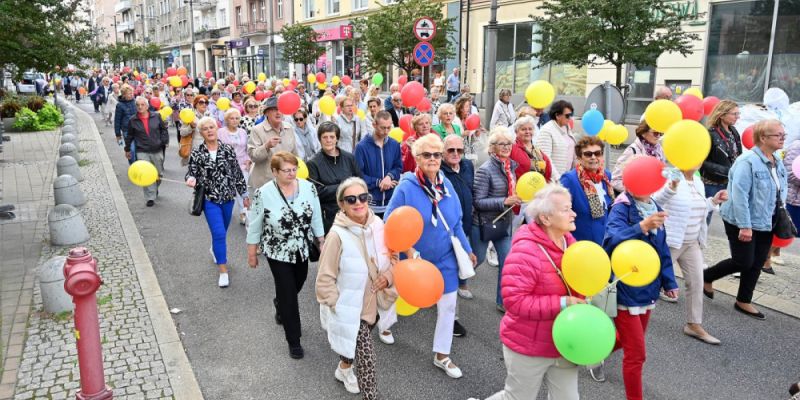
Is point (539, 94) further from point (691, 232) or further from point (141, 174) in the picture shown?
point (141, 174)

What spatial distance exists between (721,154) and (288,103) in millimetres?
5168

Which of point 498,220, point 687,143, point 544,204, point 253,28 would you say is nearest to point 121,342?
point 498,220

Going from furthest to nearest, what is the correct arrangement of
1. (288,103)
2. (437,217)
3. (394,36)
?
(394,36)
(288,103)
(437,217)

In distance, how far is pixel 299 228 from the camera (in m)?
4.73

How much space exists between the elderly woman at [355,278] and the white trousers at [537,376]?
3.32 feet

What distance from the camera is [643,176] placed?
3.73 metres

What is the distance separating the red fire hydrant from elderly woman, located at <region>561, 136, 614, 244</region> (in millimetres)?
3518

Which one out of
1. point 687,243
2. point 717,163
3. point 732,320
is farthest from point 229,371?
point 717,163

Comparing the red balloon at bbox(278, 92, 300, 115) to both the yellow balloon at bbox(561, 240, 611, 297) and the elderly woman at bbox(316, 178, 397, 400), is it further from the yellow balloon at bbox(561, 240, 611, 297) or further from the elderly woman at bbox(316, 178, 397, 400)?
the yellow balloon at bbox(561, 240, 611, 297)

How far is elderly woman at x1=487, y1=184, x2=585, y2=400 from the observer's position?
10.0ft

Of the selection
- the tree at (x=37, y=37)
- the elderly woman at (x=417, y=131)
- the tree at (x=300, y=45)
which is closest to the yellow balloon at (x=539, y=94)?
the elderly woman at (x=417, y=131)

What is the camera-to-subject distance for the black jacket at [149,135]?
1009cm

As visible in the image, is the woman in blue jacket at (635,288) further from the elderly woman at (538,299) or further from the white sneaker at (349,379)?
the white sneaker at (349,379)

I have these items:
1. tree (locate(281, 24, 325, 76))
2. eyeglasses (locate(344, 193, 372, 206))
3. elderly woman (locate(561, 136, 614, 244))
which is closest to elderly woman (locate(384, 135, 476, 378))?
eyeglasses (locate(344, 193, 372, 206))
